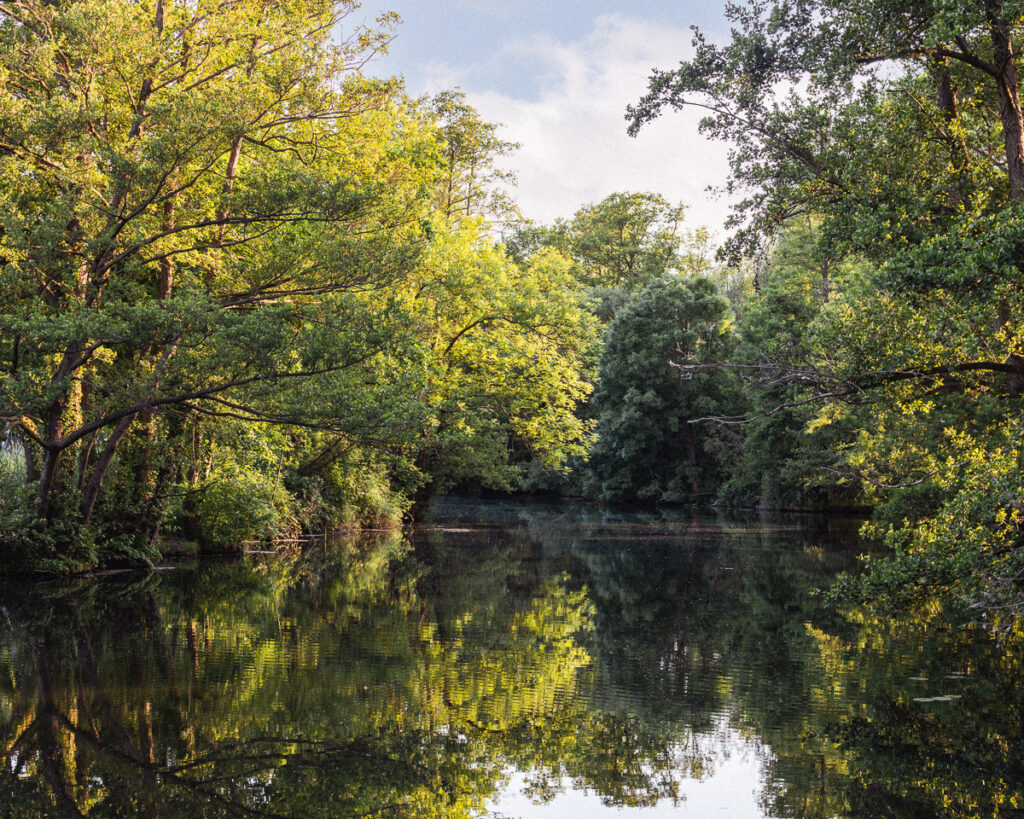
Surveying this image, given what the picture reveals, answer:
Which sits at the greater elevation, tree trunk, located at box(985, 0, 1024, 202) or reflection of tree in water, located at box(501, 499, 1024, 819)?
tree trunk, located at box(985, 0, 1024, 202)

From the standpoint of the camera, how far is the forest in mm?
9391

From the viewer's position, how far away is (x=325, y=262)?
15.2 m

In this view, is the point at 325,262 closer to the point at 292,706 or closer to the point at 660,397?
the point at 292,706

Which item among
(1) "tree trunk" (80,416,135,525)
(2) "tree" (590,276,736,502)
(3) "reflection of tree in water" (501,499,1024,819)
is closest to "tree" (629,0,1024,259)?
(3) "reflection of tree in water" (501,499,1024,819)

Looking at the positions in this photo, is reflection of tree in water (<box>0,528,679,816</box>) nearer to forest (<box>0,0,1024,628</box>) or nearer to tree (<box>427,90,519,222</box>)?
forest (<box>0,0,1024,628</box>)

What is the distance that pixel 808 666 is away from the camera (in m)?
8.64

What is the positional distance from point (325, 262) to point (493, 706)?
9942 mm

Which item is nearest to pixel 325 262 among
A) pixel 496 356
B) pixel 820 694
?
pixel 820 694

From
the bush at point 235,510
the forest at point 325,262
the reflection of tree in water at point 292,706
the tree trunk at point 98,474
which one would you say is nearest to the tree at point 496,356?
the forest at point 325,262

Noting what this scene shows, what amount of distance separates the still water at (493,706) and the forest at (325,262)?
1.41 metres

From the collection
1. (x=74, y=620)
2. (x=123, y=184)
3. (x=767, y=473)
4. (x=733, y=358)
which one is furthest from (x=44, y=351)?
(x=733, y=358)

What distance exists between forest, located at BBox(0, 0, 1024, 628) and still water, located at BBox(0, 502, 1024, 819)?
1413mm

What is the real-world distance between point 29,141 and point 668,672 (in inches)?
479

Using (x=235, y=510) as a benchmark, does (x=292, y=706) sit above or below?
below
